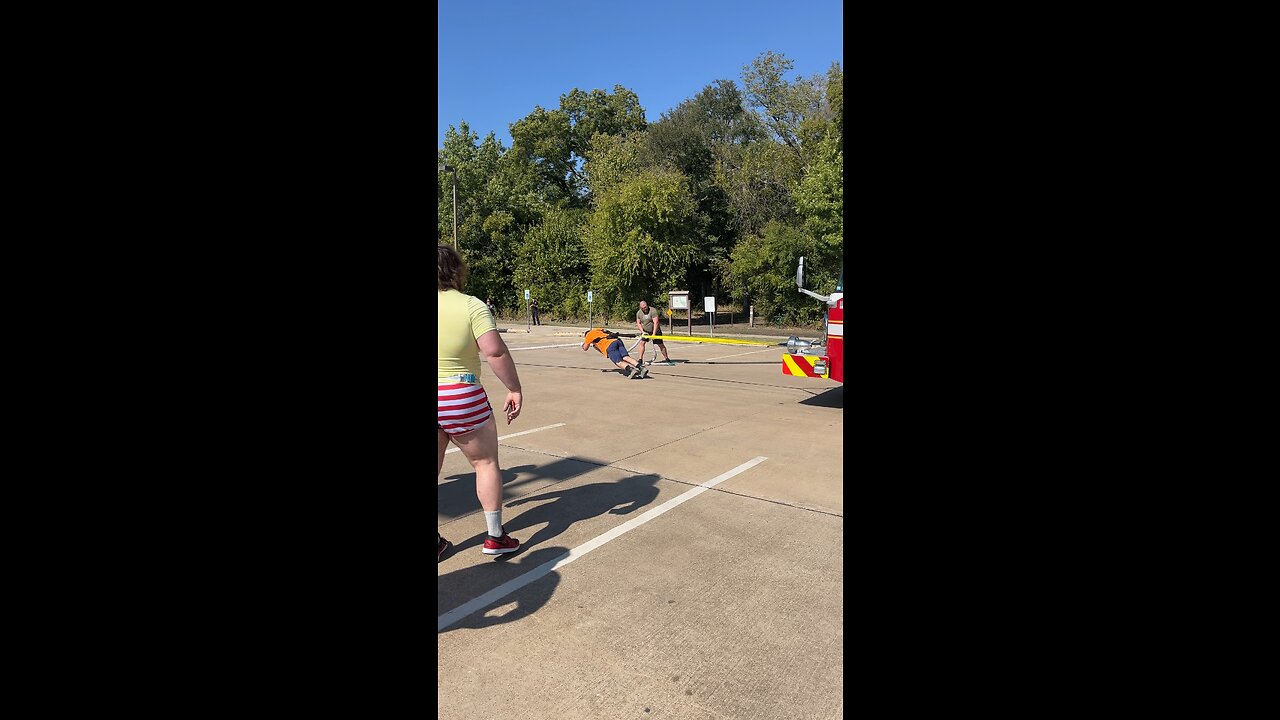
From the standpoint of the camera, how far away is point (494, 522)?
3670 mm

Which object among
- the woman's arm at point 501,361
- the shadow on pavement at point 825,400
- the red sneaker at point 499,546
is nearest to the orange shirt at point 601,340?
the shadow on pavement at point 825,400

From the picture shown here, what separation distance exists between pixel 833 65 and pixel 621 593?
28293 millimetres

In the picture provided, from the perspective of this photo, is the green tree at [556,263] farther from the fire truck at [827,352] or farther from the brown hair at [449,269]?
the brown hair at [449,269]

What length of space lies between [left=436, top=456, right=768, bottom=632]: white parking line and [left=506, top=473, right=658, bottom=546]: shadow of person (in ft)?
0.58

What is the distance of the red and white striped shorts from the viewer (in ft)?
11.3

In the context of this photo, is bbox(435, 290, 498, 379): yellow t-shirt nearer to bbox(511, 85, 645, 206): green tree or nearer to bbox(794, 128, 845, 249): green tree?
bbox(794, 128, 845, 249): green tree

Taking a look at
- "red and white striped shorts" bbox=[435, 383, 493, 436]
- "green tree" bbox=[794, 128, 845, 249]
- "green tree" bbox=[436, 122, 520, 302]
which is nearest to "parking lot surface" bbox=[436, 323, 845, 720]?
"red and white striped shorts" bbox=[435, 383, 493, 436]

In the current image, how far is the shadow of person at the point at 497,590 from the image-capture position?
3.01m

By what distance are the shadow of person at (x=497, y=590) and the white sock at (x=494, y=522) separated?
0.16 metres

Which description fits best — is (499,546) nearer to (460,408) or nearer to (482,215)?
(460,408)

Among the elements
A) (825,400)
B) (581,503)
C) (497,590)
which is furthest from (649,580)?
(825,400)
